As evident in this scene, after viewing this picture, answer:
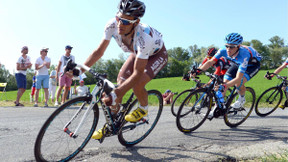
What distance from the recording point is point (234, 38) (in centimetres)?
531

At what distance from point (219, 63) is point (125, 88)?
188 inches

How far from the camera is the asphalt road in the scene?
3352 mm

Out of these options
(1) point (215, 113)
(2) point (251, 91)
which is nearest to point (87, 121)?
(1) point (215, 113)

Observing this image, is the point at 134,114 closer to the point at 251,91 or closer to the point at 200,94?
the point at 200,94

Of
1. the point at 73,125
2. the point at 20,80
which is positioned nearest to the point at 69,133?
the point at 73,125

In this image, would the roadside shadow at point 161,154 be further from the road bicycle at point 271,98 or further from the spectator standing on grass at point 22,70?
the spectator standing on grass at point 22,70

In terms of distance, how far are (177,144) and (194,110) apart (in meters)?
1.26

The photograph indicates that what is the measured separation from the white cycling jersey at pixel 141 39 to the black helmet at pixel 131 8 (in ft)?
0.72

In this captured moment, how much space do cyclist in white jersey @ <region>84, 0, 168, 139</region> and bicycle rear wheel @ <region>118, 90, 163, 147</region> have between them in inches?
11.9

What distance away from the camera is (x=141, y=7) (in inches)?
128

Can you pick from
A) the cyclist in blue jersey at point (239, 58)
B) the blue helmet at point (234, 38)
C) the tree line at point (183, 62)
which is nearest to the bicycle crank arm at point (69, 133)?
the cyclist in blue jersey at point (239, 58)

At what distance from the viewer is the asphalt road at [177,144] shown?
3.35 meters

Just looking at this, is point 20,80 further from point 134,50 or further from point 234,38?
point 234,38

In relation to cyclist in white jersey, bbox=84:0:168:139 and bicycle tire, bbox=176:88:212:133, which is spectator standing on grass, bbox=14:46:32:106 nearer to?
cyclist in white jersey, bbox=84:0:168:139
